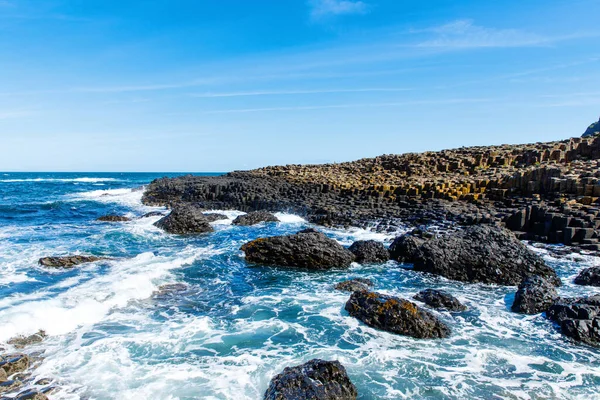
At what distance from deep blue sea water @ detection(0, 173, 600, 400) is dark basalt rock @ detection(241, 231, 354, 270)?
0.43m

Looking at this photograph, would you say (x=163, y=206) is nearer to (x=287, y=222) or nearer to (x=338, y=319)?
(x=287, y=222)

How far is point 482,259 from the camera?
10453 mm

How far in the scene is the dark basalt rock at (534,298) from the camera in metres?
8.12

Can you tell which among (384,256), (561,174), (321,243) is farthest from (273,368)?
(561,174)

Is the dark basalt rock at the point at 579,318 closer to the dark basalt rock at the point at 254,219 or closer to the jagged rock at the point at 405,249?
the jagged rock at the point at 405,249

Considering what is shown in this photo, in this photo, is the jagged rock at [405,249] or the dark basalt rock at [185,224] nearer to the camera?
the jagged rock at [405,249]

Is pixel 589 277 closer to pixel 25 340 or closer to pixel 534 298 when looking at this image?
pixel 534 298

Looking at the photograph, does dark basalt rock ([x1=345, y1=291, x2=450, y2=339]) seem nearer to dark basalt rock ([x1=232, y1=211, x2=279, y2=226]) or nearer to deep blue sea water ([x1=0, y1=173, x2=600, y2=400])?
deep blue sea water ([x1=0, y1=173, x2=600, y2=400])

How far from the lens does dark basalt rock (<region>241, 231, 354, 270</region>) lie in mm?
11672

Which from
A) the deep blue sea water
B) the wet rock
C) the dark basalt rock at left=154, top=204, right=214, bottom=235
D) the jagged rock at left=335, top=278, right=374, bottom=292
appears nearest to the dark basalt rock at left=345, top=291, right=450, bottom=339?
the deep blue sea water

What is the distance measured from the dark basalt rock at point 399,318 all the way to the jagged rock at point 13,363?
18.1 ft

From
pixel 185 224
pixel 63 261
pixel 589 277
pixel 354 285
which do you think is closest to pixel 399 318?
pixel 354 285

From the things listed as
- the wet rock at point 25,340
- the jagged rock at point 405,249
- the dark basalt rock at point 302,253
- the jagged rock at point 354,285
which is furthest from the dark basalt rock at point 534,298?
the wet rock at point 25,340

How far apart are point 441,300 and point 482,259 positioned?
277cm
